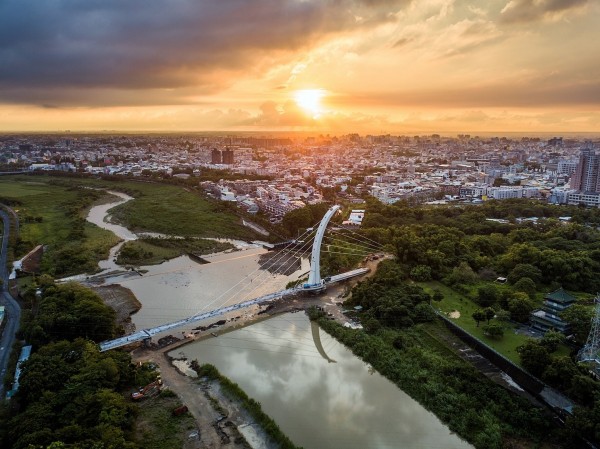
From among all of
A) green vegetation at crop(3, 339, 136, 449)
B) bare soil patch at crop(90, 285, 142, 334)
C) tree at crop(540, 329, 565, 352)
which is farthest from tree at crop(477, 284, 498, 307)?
bare soil patch at crop(90, 285, 142, 334)

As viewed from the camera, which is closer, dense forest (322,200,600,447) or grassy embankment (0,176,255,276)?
dense forest (322,200,600,447)

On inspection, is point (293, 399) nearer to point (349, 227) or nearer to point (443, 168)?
point (349, 227)

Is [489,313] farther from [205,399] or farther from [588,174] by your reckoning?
[588,174]

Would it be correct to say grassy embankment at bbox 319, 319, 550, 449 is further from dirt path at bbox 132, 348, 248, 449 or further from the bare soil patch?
the bare soil patch

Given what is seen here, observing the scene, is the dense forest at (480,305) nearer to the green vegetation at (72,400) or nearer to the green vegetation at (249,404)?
the green vegetation at (249,404)

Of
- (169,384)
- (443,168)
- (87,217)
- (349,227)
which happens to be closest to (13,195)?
(87,217)

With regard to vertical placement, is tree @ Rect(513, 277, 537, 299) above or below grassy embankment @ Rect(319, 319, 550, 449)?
above
